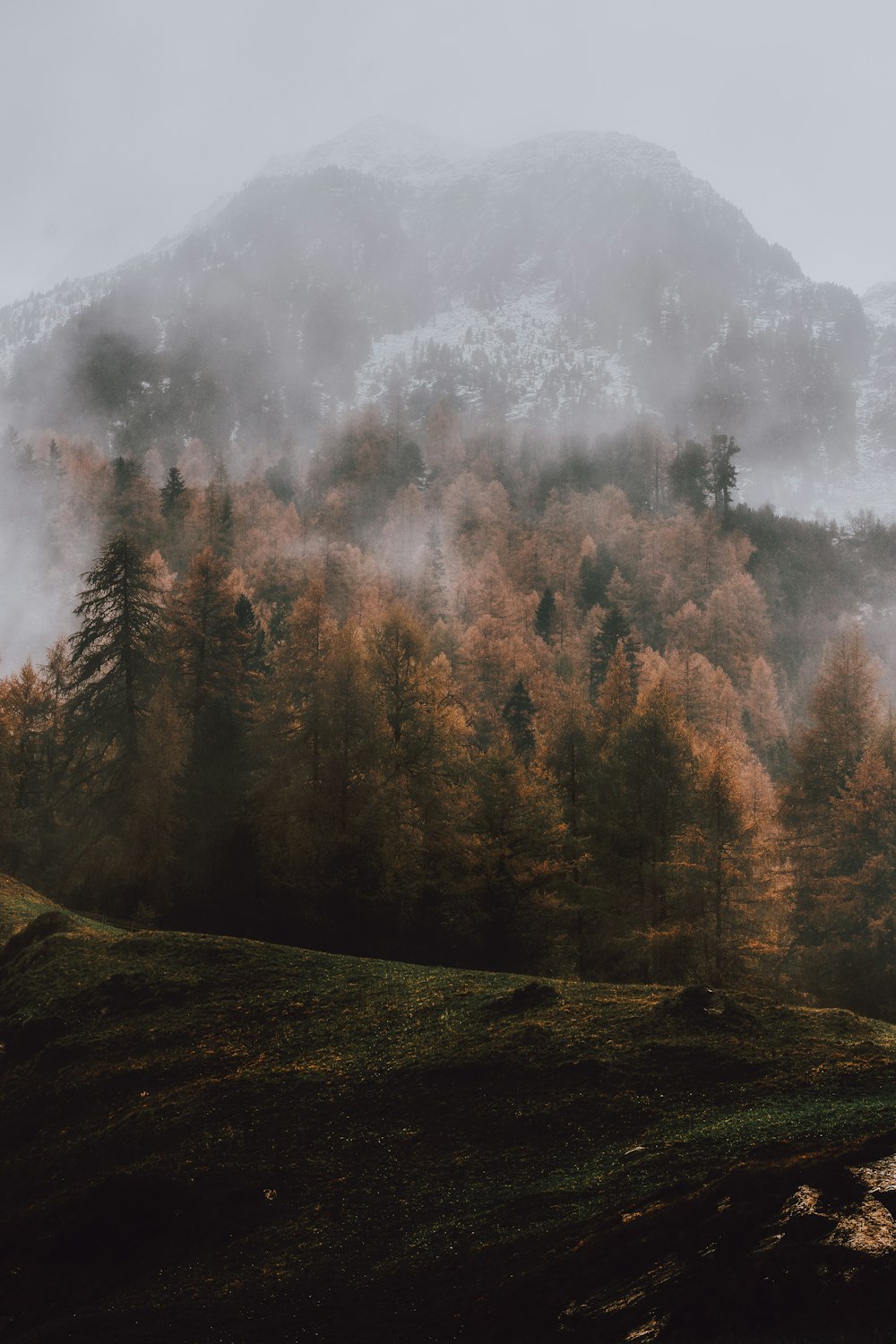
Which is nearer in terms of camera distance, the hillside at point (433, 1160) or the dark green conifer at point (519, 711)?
the hillside at point (433, 1160)

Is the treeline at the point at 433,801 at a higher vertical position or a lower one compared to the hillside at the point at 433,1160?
higher

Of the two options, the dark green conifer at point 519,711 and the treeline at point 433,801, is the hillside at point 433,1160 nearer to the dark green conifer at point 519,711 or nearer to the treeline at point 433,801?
the treeline at point 433,801

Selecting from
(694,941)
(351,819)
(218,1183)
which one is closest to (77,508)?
(351,819)

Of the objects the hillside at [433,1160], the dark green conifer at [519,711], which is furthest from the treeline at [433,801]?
the hillside at [433,1160]

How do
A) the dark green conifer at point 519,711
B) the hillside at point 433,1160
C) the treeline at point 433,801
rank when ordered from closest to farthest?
the hillside at point 433,1160 < the treeline at point 433,801 < the dark green conifer at point 519,711

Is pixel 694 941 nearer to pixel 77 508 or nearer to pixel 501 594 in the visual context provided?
pixel 501 594

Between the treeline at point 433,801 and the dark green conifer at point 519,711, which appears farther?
the dark green conifer at point 519,711

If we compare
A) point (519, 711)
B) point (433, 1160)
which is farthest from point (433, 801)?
point (433, 1160)

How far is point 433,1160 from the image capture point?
9734mm

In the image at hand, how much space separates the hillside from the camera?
6.26 metres

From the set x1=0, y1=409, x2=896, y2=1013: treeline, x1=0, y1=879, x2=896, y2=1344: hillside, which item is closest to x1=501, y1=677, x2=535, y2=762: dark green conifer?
x1=0, y1=409, x2=896, y2=1013: treeline

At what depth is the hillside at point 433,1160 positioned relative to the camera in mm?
6263

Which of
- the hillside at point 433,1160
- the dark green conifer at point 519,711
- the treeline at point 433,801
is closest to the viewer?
the hillside at point 433,1160

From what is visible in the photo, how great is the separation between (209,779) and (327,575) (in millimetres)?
38604
